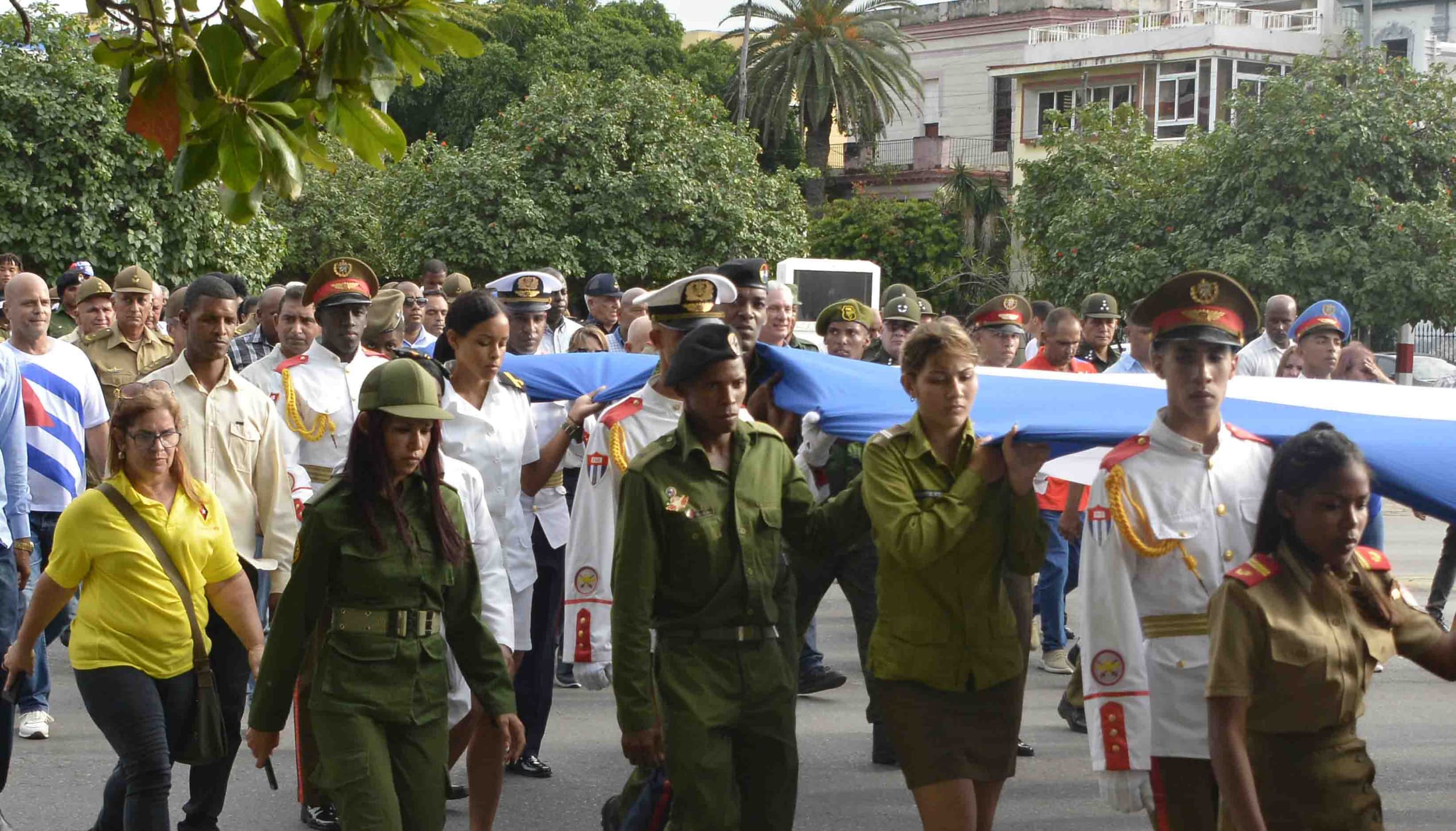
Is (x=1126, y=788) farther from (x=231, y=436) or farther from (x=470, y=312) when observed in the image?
(x=231, y=436)

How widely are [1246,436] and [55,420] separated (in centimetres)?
561

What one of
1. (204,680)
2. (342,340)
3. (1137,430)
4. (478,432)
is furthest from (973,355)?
(342,340)

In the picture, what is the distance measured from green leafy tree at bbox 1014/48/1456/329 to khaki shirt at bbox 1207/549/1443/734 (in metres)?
24.3

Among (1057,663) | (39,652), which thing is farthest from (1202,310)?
(39,652)

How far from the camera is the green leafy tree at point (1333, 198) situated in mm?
27281

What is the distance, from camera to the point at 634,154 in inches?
1291

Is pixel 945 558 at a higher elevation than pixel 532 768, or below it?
higher

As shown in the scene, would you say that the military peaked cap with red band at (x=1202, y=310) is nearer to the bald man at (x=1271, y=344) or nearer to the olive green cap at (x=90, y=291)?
the bald man at (x=1271, y=344)

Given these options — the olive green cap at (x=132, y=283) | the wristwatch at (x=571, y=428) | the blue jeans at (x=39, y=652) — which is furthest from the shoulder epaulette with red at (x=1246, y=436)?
the olive green cap at (x=132, y=283)

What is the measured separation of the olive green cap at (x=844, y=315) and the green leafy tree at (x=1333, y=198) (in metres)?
18.0

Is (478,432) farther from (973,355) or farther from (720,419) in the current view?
(973,355)

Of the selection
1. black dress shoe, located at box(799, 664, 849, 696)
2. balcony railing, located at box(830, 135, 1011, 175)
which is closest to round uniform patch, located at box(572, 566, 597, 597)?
black dress shoe, located at box(799, 664, 849, 696)

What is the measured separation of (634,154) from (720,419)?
91.6ft

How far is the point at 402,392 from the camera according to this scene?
17.1 ft
